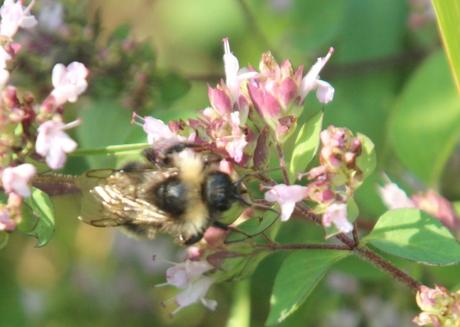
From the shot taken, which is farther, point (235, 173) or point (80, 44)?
point (80, 44)

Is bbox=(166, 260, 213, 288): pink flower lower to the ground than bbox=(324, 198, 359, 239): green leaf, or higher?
lower

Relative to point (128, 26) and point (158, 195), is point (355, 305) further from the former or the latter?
point (158, 195)

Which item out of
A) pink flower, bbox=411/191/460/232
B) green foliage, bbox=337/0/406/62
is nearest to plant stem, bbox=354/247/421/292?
pink flower, bbox=411/191/460/232

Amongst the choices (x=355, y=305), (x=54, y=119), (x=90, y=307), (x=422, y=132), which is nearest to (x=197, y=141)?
(x=54, y=119)

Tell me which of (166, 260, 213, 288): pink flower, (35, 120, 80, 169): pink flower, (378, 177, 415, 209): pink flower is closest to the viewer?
(35, 120, 80, 169): pink flower

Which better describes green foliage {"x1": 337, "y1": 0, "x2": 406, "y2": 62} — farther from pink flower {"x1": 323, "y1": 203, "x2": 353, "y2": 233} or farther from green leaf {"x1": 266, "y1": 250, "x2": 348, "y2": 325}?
pink flower {"x1": 323, "y1": 203, "x2": 353, "y2": 233}

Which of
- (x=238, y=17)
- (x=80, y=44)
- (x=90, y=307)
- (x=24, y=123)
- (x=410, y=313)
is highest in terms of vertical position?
(x=24, y=123)

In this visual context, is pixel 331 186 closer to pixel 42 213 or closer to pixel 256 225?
pixel 256 225
